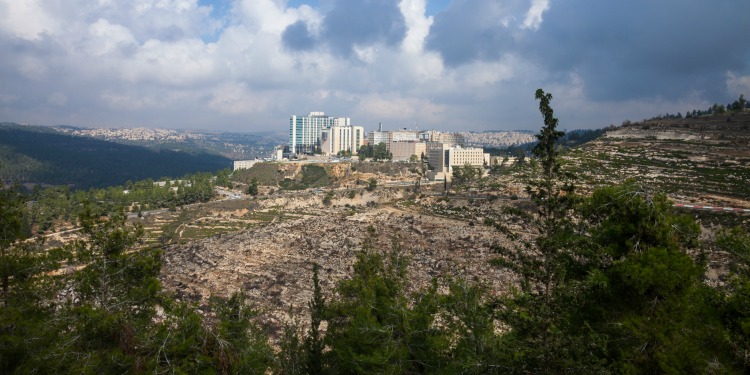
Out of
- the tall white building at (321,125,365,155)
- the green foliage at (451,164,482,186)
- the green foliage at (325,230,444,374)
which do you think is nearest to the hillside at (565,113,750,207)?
the green foliage at (451,164,482,186)

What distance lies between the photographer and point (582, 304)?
10.7 metres

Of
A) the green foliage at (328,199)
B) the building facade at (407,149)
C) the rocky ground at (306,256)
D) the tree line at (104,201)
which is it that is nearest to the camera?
the rocky ground at (306,256)

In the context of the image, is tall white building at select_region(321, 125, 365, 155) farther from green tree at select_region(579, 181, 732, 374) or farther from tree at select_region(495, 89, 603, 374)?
tree at select_region(495, 89, 603, 374)

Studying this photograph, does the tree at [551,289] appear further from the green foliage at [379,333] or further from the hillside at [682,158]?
the hillside at [682,158]

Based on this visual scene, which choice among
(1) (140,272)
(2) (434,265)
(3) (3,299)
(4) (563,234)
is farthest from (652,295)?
(2) (434,265)

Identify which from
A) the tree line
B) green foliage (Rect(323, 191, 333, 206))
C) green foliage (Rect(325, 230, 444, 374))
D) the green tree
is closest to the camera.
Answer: the green tree

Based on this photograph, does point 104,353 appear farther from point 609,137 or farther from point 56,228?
point 609,137

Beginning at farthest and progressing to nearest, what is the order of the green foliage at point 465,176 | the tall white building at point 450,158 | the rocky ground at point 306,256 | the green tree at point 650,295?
the tall white building at point 450,158 → the green foliage at point 465,176 → the rocky ground at point 306,256 → the green tree at point 650,295

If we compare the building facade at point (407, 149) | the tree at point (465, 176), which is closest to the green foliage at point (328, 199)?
the tree at point (465, 176)

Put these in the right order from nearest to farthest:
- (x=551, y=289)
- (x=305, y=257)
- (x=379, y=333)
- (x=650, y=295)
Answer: (x=551, y=289)
(x=650, y=295)
(x=379, y=333)
(x=305, y=257)

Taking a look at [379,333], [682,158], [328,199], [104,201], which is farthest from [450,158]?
[379,333]

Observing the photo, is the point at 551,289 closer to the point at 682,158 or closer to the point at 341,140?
the point at 682,158

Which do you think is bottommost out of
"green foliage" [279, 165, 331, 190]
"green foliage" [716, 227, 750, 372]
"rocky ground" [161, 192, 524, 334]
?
"rocky ground" [161, 192, 524, 334]

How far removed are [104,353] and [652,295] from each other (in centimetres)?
1235
